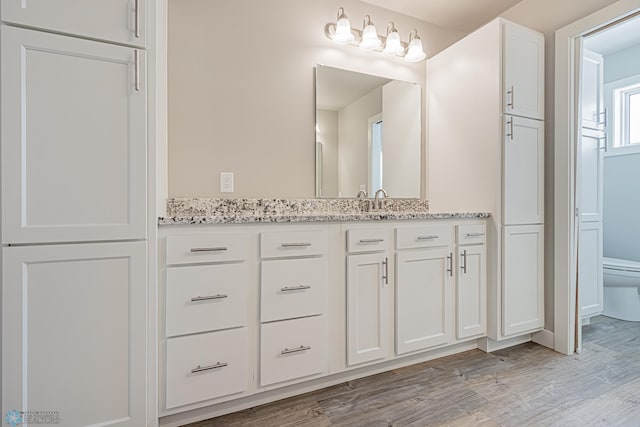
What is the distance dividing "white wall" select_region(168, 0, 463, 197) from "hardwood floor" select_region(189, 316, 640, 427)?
3.95 ft

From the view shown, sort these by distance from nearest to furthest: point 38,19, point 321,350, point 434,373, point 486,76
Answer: point 38,19 → point 321,350 → point 434,373 → point 486,76

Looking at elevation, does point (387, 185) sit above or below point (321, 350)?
above

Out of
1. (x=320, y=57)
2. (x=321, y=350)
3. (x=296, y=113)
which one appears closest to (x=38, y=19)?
(x=296, y=113)

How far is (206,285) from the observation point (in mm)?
1334

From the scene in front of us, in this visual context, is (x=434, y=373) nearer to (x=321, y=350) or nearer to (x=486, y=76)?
(x=321, y=350)

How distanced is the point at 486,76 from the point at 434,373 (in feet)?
6.16

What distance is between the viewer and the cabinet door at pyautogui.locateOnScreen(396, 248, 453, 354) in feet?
5.78

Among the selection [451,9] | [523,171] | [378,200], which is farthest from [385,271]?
[451,9]

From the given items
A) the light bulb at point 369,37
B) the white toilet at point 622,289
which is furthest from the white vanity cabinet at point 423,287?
the white toilet at point 622,289

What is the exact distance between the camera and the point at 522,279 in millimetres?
2082

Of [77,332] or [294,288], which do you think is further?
[294,288]

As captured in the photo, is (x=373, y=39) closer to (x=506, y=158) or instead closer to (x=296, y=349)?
(x=506, y=158)

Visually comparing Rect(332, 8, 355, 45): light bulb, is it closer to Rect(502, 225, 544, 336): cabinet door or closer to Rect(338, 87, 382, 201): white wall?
Rect(338, 87, 382, 201): white wall

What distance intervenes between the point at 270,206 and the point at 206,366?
0.97m
